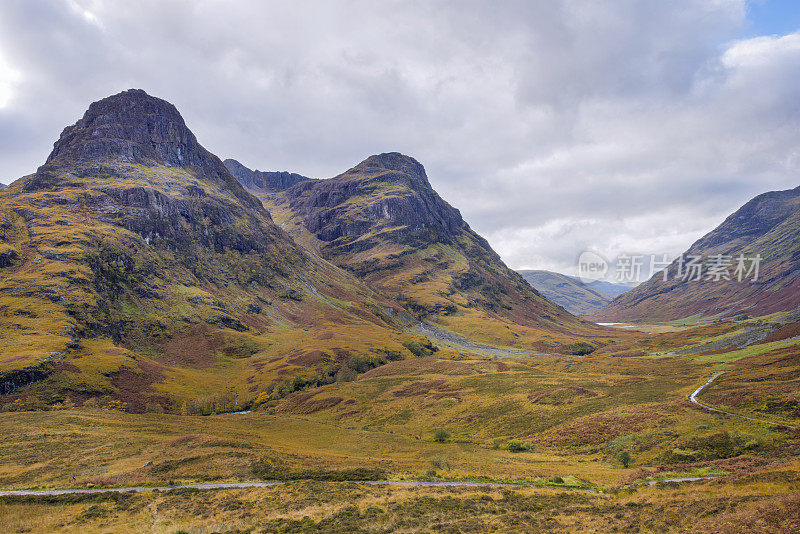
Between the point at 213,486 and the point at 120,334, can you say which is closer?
the point at 213,486

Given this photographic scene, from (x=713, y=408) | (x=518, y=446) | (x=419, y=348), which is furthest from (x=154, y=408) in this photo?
(x=713, y=408)

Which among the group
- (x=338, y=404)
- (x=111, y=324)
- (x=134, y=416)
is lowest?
(x=338, y=404)

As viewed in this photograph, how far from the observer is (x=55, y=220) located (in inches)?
7190

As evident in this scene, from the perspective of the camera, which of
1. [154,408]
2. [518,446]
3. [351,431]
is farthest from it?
[154,408]

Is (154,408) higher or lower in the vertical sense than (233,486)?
lower

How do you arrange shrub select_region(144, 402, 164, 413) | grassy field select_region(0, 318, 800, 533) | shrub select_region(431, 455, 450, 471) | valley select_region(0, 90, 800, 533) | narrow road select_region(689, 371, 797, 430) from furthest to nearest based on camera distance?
shrub select_region(144, 402, 164, 413) < shrub select_region(431, 455, 450, 471) < narrow road select_region(689, 371, 797, 430) < valley select_region(0, 90, 800, 533) < grassy field select_region(0, 318, 800, 533)

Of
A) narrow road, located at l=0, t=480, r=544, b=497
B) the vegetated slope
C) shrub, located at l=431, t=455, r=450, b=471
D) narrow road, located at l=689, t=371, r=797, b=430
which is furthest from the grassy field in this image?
the vegetated slope

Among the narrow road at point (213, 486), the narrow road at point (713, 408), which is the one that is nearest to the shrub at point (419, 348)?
the narrow road at point (713, 408)

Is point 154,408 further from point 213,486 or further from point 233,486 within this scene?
point 233,486

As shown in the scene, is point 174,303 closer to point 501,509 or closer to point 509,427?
point 509,427

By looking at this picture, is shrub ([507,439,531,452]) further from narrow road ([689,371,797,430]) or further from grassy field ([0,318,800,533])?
narrow road ([689,371,797,430])

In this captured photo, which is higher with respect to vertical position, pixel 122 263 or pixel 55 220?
pixel 55 220

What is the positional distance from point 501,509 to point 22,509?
39207 mm

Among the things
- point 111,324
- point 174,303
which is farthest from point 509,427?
point 174,303
